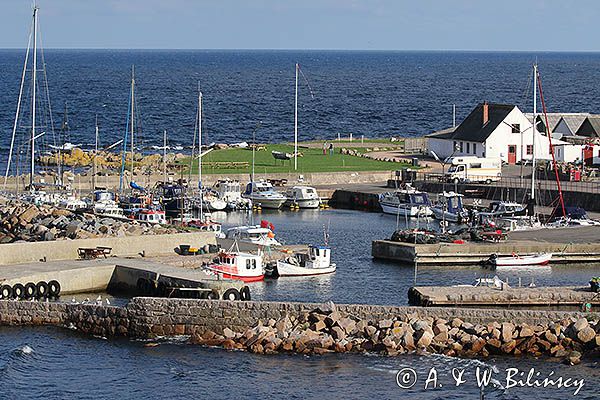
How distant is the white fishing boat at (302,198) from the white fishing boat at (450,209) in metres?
8.27

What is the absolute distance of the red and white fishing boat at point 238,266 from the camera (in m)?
54.8

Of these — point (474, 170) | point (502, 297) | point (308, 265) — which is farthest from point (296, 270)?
point (474, 170)

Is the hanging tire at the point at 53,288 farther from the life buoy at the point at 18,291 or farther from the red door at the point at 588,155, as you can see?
the red door at the point at 588,155

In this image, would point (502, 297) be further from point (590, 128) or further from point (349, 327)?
point (590, 128)

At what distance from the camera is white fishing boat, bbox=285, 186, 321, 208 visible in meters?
80.7

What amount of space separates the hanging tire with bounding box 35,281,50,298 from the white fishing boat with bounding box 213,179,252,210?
28694mm

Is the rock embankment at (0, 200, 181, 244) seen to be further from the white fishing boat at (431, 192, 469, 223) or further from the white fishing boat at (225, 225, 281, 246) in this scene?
the white fishing boat at (431, 192, 469, 223)

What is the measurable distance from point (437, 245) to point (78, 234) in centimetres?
1667

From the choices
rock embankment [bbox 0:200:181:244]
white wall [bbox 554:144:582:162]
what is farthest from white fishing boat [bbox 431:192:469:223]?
rock embankment [bbox 0:200:181:244]

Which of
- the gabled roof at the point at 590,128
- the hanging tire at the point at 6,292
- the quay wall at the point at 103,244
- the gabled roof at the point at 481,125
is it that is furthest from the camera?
the gabled roof at the point at 590,128

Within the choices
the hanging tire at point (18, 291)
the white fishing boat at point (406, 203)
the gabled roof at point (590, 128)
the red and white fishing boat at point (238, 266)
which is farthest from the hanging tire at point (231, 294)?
the gabled roof at point (590, 128)

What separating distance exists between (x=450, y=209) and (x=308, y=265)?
61.5 ft

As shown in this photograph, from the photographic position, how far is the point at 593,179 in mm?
81062

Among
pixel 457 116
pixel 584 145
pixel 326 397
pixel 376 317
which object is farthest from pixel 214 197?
pixel 457 116
